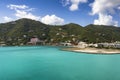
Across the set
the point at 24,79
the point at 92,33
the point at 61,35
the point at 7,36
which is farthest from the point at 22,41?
the point at 24,79

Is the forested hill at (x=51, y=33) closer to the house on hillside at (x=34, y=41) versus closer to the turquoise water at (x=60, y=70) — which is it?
the house on hillside at (x=34, y=41)

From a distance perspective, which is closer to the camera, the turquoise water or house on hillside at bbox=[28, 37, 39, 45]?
the turquoise water

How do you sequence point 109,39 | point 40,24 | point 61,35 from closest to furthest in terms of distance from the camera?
point 109,39 < point 61,35 < point 40,24

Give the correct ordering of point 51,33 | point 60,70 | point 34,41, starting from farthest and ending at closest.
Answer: point 51,33 < point 34,41 < point 60,70

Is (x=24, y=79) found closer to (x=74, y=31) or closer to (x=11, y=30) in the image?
(x=74, y=31)

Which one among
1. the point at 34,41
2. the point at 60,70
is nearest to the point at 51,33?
the point at 34,41

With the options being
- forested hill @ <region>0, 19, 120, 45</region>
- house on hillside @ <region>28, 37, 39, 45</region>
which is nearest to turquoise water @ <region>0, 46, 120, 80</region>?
forested hill @ <region>0, 19, 120, 45</region>

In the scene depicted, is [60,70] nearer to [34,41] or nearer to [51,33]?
[34,41]

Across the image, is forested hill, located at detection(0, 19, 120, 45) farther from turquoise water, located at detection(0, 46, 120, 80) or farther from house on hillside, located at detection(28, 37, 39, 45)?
turquoise water, located at detection(0, 46, 120, 80)
